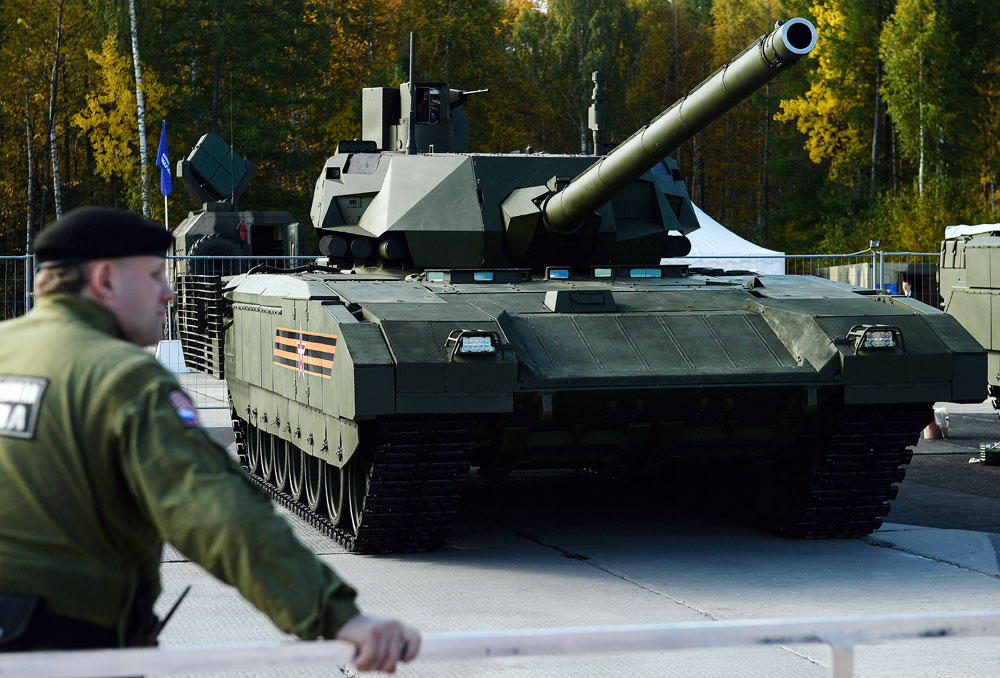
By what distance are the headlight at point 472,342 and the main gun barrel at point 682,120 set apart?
62.4 inches

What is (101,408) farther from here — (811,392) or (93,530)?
(811,392)

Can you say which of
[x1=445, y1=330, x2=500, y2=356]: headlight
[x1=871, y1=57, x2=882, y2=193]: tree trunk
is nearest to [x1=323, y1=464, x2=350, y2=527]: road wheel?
[x1=445, y1=330, x2=500, y2=356]: headlight

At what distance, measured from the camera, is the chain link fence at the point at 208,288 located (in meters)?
12.1

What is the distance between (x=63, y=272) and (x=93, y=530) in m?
0.51

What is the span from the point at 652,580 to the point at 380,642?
5.08 metres

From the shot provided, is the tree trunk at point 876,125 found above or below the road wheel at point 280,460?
above

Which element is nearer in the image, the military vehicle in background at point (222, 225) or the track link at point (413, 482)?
the track link at point (413, 482)

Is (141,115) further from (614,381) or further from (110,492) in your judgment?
(110,492)

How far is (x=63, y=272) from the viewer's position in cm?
269

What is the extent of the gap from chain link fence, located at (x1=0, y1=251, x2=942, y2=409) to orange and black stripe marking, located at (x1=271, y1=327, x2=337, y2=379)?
1610 millimetres

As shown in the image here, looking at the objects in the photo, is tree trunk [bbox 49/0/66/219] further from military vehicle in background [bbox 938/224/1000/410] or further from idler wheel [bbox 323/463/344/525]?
idler wheel [bbox 323/463/344/525]

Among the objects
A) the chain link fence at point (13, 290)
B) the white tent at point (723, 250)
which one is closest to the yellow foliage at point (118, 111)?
the chain link fence at point (13, 290)

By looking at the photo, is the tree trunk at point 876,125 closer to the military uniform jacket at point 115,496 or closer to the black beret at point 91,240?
the black beret at point 91,240

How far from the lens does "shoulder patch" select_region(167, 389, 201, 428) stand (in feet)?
8.14
